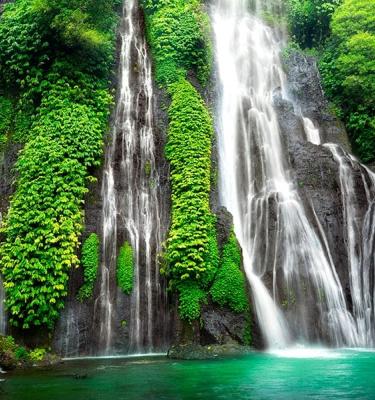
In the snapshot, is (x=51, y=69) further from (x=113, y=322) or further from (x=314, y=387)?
(x=314, y=387)

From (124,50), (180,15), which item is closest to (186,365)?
(124,50)

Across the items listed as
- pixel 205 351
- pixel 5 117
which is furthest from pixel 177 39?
pixel 205 351

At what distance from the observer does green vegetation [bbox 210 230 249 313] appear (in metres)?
11.9

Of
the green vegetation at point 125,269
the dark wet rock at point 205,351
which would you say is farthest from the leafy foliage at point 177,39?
the dark wet rock at point 205,351

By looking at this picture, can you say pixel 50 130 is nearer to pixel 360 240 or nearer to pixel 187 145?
pixel 187 145

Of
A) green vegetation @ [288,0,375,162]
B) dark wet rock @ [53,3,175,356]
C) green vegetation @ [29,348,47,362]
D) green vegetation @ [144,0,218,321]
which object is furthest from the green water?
green vegetation @ [288,0,375,162]

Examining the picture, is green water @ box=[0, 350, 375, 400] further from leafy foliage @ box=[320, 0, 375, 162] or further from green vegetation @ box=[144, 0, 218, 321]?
leafy foliage @ box=[320, 0, 375, 162]

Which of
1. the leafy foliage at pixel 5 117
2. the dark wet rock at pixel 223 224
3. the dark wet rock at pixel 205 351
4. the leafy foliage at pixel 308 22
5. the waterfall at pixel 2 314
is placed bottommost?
the dark wet rock at pixel 205 351

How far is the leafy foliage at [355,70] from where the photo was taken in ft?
59.3

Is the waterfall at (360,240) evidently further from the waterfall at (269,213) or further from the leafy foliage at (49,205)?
the leafy foliage at (49,205)

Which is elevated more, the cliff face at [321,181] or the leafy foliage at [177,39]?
the leafy foliage at [177,39]

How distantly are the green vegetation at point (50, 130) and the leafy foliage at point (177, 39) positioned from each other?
1868 millimetres

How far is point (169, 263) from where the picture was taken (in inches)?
492

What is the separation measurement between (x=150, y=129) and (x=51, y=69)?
3.96 metres
